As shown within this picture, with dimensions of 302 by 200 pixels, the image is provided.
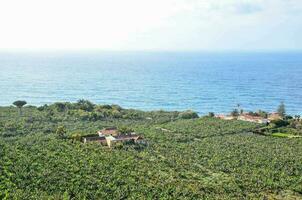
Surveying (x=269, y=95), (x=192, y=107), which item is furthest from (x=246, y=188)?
(x=269, y=95)

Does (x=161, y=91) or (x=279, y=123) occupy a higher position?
(x=279, y=123)

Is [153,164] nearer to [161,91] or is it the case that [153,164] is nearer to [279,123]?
[279,123]

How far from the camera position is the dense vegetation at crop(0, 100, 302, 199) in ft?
135

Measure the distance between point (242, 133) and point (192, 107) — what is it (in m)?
53.7

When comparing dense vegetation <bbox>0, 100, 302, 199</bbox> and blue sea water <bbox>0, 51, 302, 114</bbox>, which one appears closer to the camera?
dense vegetation <bbox>0, 100, 302, 199</bbox>

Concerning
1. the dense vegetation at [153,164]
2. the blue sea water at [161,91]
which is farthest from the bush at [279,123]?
the blue sea water at [161,91]

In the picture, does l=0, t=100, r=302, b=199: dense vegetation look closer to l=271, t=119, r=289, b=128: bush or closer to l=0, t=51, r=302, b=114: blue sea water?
l=271, t=119, r=289, b=128: bush

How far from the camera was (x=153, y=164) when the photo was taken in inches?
2007

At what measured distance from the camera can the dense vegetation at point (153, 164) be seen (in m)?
41.3

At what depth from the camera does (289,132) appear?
7400 cm

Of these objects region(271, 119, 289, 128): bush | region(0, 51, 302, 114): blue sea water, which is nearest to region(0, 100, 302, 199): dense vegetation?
region(271, 119, 289, 128): bush

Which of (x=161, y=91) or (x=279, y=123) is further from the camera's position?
(x=161, y=91)

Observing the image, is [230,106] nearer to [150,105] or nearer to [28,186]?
[150,105]

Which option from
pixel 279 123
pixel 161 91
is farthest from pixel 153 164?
pixel 161 91
